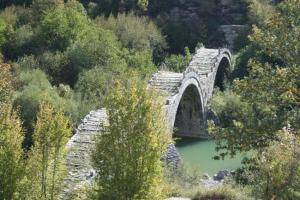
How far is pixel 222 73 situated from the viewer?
52.9 meters

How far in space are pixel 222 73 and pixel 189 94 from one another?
816cm

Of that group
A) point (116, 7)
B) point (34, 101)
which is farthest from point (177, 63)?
point (34, 101)

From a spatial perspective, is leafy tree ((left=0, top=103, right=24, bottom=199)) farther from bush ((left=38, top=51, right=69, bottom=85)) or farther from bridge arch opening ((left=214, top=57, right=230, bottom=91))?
bridge arch opening ((left=214, top=57, right=230, bottom=91))

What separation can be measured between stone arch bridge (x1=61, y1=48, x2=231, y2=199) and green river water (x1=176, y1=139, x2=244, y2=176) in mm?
1263

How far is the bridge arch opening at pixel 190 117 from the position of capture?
45844mm

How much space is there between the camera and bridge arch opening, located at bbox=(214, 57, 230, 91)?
171 ft

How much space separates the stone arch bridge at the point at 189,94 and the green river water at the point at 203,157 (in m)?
1.26

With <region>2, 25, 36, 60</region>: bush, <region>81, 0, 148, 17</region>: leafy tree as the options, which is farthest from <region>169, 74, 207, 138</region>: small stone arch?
<region>81, 0, 148, 17</region>: leafy tree

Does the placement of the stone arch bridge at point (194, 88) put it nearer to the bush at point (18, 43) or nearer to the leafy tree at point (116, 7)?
the bush at point (18, 43)

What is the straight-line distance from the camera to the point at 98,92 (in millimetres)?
40375

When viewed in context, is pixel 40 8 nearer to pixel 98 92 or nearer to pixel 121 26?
pixel 121 26

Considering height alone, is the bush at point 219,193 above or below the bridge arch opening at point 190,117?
above

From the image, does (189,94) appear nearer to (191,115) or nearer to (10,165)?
(191,115)


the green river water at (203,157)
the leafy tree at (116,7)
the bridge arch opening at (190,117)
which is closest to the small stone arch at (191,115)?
the bridge arch opening at (190,117)
